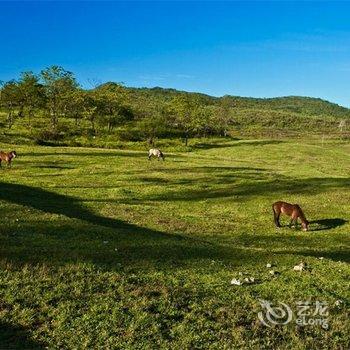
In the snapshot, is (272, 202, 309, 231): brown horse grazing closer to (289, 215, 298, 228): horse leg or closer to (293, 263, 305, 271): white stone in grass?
(289, 215, 298, 228): horse leg

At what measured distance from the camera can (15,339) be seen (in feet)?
34.2

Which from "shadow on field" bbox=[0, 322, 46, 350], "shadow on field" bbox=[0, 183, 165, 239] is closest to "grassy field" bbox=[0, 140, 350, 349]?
"shadow on field" bbox=[0, 322, 46, 350]

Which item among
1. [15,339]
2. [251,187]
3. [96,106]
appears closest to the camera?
[15,339]

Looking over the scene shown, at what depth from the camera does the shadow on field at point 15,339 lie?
10.2 m

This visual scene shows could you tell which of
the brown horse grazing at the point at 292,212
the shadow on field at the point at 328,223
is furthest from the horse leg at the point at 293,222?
the shadow on field at the point at 328,223

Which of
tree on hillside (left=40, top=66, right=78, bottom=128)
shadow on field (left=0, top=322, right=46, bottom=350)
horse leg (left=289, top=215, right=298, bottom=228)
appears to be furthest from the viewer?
tree on hillside (left=40, top=66, right=78, bottom=128)

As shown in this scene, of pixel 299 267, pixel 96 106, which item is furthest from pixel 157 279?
pixel 96 106

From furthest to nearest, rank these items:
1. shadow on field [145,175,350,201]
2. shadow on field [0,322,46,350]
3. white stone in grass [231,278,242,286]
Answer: shadow on field [145,175,350,201] → white stone in grass [231,278,242,286] → shadow on field [0,322,46,350]

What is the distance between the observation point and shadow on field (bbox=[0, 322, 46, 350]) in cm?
1020

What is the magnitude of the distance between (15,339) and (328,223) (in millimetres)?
27081

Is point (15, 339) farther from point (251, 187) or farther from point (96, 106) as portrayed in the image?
point (96, 106)

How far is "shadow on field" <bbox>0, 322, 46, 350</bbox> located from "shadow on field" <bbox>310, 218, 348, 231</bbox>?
80.3ft

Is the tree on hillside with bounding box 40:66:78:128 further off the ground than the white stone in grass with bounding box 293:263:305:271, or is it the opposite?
the tree on hillside with bounding box 40:66:78:128

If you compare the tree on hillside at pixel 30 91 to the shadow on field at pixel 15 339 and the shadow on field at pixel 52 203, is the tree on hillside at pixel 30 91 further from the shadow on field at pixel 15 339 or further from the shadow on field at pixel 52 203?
the shadow on field at pixel 15 339
